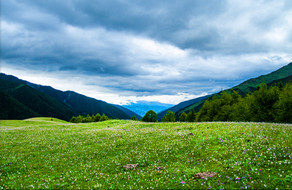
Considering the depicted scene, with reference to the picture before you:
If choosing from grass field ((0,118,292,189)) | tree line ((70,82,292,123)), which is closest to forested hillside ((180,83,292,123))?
tree line ((70,82,292,123))

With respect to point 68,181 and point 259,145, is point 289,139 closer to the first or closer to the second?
point 259,145

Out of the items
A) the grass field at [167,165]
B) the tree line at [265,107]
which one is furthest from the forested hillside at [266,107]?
the grass field at [167,165]

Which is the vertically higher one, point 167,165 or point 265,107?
point 265,107

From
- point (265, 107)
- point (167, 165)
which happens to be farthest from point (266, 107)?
point (167, 165)

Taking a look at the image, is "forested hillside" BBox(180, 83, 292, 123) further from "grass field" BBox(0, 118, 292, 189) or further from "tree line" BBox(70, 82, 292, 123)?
"grass field" BBox(0, 118, 292, 189)

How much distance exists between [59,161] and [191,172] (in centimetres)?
1255

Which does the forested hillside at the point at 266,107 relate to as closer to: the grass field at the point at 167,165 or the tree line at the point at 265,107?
the tree line at the point at 265,107

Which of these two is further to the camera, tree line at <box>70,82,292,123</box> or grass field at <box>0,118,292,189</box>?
tree line at <box>70,82,292,123</box>

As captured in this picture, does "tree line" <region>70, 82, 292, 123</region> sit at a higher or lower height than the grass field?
higher

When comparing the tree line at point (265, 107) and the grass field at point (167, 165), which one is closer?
the grass field at point (167, 165)

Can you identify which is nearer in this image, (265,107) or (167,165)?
(167,165)

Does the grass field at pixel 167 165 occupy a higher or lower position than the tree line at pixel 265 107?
lower

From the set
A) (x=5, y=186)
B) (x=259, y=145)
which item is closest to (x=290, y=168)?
(x=259, y=145)

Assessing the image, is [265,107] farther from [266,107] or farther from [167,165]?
[167,165]
